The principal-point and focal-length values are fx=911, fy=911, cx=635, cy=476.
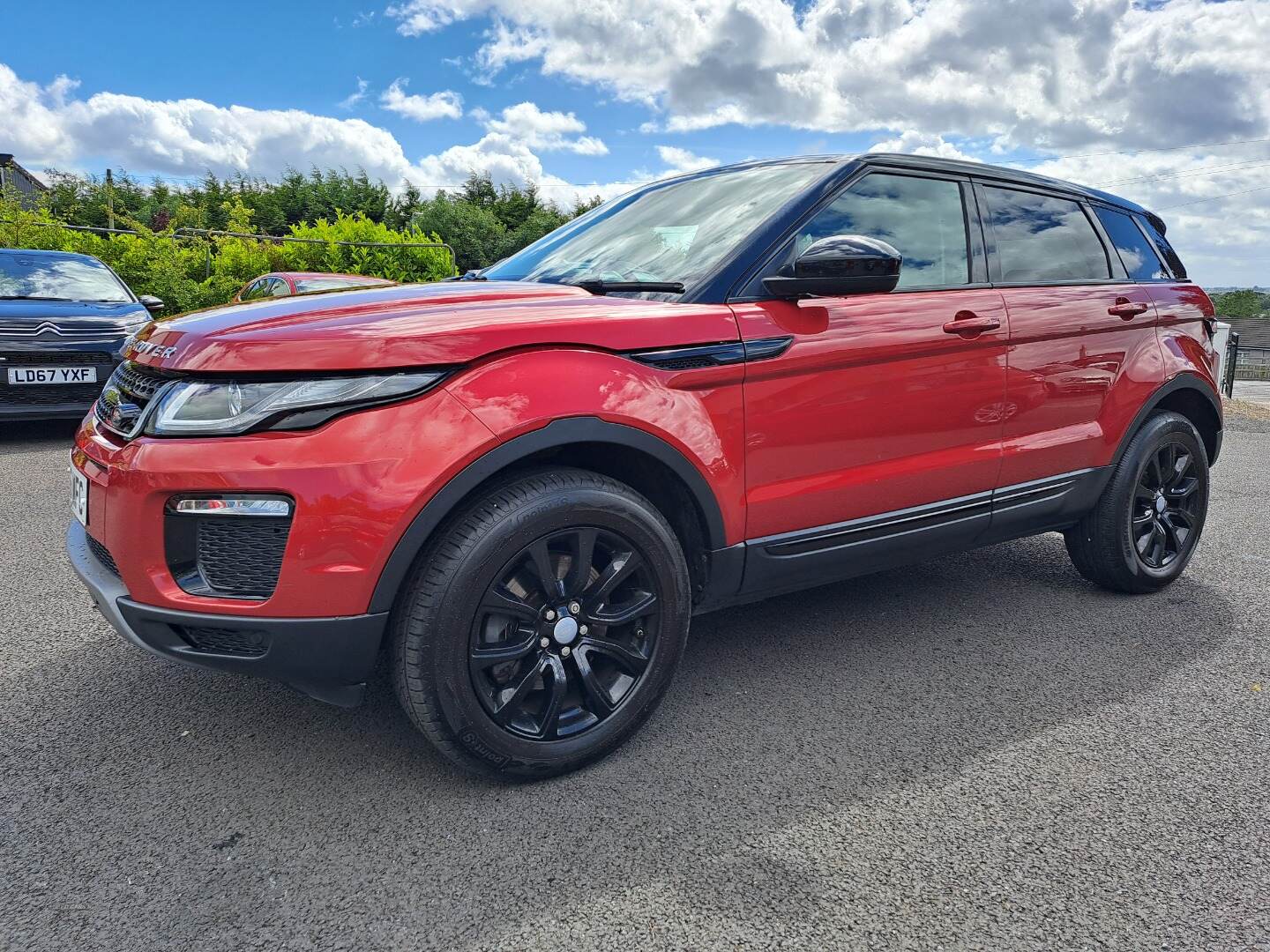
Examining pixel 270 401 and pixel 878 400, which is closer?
pixel 270 401

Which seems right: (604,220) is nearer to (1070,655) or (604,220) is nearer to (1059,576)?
(1070,655)

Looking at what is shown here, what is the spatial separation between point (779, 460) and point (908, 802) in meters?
0.96

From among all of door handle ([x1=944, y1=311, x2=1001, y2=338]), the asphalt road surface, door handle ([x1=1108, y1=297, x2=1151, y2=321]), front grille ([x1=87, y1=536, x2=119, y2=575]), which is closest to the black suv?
the asphalt road surface

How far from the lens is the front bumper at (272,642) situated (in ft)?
6.64

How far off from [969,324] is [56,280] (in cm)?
761

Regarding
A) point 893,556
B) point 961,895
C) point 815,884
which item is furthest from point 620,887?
point 893,556

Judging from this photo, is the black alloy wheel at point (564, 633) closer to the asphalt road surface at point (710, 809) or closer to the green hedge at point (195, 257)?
the asphalt road surface at point (710, 809)

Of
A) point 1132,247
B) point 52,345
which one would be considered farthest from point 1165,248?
point 52,345

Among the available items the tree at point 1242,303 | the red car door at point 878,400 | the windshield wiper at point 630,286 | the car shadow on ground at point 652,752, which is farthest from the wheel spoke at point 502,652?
the tree at point 1242,303

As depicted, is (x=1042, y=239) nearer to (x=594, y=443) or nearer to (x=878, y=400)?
(x=878, y=400)

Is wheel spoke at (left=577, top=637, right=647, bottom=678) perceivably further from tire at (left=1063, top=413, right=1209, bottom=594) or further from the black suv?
the black suv

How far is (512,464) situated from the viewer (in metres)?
2.23

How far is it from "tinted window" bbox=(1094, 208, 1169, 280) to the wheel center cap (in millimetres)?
2964

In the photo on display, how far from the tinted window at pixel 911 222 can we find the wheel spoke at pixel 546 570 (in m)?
1.30
